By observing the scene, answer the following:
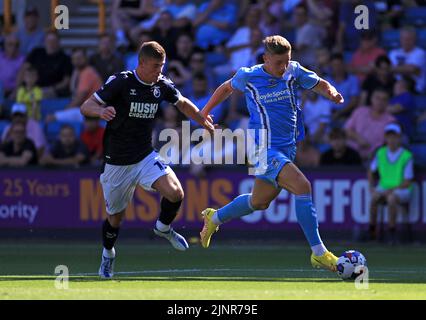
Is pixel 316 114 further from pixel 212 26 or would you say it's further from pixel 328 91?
pixel 328 91

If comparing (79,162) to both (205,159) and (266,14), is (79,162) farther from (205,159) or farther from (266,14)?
(266,14)

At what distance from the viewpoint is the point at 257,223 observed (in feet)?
58.9

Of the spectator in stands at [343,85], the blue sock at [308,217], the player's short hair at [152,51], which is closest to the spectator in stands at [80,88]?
the spectator in stands at [343,85]

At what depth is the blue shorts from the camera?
11234 millimetres

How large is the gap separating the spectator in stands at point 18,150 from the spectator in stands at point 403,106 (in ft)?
19.3

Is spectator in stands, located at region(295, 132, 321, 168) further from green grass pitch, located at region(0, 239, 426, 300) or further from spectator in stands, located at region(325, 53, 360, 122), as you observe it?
green grass pitch, located at region(0, 239, 426, 300)

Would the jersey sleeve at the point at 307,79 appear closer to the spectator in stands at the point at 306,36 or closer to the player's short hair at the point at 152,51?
the player's short hair at the point at 152,51

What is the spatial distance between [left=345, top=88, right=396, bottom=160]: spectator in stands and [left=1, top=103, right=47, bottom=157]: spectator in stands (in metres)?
5.11

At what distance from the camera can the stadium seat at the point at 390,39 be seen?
66.1 feet

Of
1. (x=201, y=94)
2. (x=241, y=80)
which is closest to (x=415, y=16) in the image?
(x=201, y=94)

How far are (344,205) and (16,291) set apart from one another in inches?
333

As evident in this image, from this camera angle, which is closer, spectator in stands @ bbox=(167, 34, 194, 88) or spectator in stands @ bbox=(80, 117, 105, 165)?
spectator in stands @ bbox=(80, 117, 105, 165)

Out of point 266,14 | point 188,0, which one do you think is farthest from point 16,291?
point 188,0

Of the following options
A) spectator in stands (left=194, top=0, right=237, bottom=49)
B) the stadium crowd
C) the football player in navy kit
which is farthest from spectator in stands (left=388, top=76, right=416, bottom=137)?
the football player in navy kit
